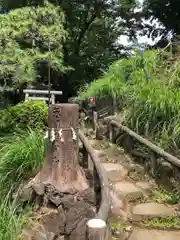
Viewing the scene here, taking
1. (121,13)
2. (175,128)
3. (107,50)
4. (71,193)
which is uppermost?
(121,13)

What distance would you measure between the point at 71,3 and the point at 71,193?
1445cm

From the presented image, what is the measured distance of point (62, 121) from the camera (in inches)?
134

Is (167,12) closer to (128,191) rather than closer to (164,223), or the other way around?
(128,191)

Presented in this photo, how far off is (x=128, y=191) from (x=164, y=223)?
835 mm

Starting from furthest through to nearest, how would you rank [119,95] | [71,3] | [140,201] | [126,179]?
[71,3] < [119,95] < [126,179] < [140,201]

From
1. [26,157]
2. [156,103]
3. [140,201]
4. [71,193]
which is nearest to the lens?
[71,193]

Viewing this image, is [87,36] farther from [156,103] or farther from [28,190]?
[28,190]

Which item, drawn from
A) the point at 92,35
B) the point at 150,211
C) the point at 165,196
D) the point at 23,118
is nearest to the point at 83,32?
the point at 92,35

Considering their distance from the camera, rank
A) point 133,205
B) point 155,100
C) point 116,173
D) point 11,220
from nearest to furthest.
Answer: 1. point 11,220
2. point 133,205
3. point 116,173
4. point 155,100

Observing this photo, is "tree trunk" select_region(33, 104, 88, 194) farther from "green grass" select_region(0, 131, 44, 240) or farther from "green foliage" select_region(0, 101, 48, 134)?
"green foliage" select_region(0, 101, 48, 134)

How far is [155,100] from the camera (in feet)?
16.9

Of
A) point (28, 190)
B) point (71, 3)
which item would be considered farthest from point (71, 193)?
point (71, 3)

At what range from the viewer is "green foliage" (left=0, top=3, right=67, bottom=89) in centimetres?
650

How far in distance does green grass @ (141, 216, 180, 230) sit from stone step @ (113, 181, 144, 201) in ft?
1.91
